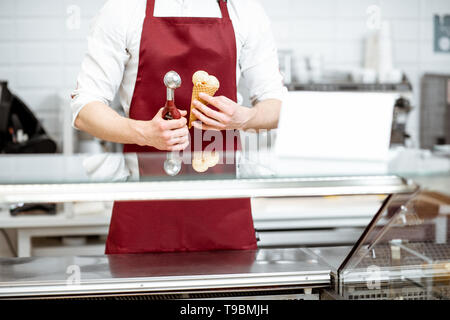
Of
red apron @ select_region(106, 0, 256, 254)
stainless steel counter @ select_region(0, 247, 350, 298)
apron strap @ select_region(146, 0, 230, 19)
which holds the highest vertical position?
apron strap @ select_region(146, 0, 230, 19)

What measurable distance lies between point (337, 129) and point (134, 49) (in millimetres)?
680

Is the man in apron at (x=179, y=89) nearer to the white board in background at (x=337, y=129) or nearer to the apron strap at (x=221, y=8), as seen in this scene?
the apron strap at (x=221, y=8)

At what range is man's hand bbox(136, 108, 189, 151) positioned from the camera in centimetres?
118

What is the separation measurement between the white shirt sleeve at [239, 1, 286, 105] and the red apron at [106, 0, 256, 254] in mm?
60

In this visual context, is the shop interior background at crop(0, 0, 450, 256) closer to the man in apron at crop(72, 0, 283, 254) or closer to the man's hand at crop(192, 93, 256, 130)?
the man in apron at crop(72, 0, 283, 254)

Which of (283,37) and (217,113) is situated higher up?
(283,37)

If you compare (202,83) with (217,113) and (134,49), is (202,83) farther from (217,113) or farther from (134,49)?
(134,49)

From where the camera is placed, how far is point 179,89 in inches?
61.7

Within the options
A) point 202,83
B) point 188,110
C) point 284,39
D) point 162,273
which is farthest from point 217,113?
point 284,39

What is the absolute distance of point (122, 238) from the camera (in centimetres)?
145

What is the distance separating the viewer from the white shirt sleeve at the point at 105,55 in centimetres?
148

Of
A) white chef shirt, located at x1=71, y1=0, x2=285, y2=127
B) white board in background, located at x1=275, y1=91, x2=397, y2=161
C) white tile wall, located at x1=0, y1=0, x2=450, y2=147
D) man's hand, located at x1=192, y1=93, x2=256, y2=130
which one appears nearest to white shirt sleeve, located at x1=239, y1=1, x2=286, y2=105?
white chef shirt, located at x1=71, y1=0, x2=285, y2=127
